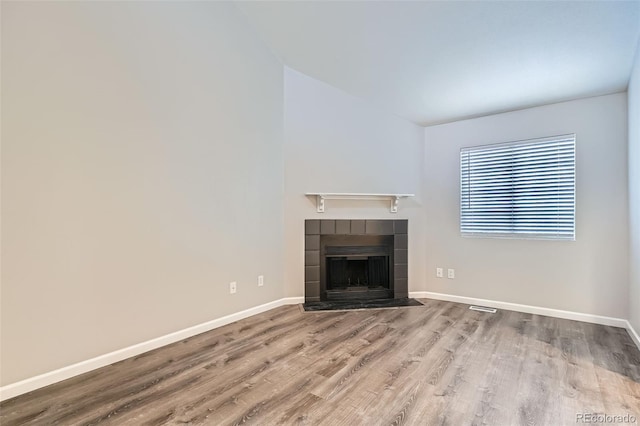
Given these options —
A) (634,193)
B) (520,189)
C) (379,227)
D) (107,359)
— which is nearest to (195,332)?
(107,359)

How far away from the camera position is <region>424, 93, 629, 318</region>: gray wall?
10.6ft

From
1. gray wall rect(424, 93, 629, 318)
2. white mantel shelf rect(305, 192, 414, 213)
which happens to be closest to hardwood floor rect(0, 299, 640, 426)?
gray wall rect(424, 93, 629, 318)

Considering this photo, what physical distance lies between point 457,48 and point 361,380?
296 cm

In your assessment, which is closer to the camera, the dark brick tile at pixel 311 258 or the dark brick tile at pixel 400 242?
the dark brick tile at pixel 311 258

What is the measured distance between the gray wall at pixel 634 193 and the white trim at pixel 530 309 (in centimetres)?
23

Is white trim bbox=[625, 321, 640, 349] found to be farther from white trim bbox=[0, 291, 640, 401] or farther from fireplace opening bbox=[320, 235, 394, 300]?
fireplace opening bbox=[320, 235, 394, 300]

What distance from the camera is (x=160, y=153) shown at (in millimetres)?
2775

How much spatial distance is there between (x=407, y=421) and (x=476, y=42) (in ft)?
9.84

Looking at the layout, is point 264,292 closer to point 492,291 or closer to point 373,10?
point 492,291

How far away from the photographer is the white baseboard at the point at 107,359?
200 cm

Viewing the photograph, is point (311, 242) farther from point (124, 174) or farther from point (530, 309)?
point (530, 309)

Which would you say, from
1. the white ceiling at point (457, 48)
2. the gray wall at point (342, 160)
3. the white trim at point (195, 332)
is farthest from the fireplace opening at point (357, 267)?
the white ceiling at point (457, 48)

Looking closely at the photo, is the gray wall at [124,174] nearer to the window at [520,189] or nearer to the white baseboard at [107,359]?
the white baseboard at [107,359]

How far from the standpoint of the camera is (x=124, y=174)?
2.53m
